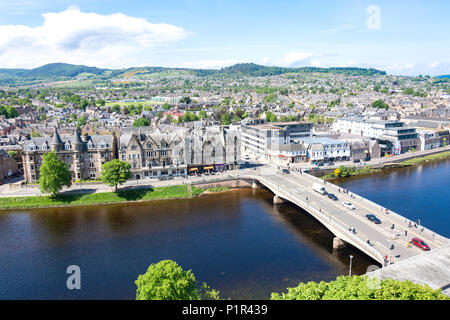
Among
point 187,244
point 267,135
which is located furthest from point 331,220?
point 267,135

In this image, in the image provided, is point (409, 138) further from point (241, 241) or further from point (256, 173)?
point (241, 241)

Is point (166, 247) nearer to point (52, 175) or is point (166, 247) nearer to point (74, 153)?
point (52, 175)

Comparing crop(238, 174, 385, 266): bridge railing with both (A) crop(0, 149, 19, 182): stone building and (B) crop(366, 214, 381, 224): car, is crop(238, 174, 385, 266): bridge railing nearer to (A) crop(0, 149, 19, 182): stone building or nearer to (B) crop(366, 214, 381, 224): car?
(B) crop(366, 214, 381, 224): car

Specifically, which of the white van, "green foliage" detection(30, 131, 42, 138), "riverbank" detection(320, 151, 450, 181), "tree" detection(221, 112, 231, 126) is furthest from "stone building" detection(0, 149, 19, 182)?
"tree" detection(221, 112, 231, 126)
